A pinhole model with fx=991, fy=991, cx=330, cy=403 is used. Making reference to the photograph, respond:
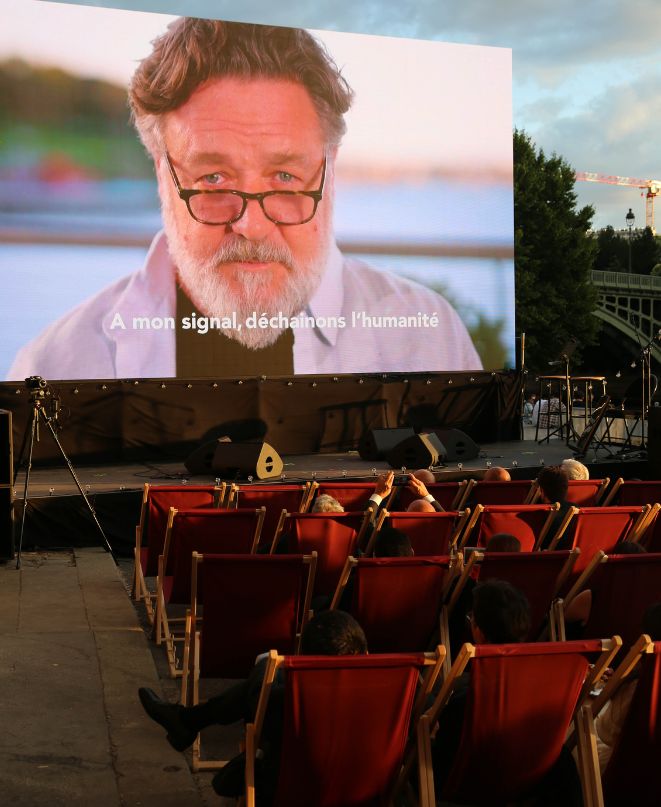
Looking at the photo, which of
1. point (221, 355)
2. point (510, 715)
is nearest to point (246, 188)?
point (221, 355)

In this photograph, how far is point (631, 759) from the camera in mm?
2729

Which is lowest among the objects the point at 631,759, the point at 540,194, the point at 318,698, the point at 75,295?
the point at 631,759

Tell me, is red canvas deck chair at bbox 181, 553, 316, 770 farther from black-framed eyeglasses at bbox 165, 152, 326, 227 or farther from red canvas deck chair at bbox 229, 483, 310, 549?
black-framed eyeglasses at bbox 165, 152, 326, 227

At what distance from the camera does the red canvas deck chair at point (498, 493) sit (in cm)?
644

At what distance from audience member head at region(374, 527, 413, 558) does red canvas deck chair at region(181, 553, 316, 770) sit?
1.52ft

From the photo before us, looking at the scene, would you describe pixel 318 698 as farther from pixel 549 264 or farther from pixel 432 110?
pixel 549 264

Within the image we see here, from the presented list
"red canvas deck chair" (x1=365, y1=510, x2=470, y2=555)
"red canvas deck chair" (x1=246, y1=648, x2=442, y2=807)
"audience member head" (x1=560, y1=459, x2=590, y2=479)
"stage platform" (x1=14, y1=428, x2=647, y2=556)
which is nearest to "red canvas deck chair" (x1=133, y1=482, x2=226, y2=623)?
"red canvas deck chair" (x1=365, y1=510, x2=470, y2=555)

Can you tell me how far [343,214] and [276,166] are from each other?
1059 millimetres

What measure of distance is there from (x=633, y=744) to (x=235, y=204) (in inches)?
368

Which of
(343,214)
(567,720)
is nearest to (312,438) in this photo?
(343,214)

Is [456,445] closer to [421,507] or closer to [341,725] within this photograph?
[421,507]

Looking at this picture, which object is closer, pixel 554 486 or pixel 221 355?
pixel 554 486

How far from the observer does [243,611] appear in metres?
3.96

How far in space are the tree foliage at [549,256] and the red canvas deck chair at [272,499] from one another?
92.6 ft
